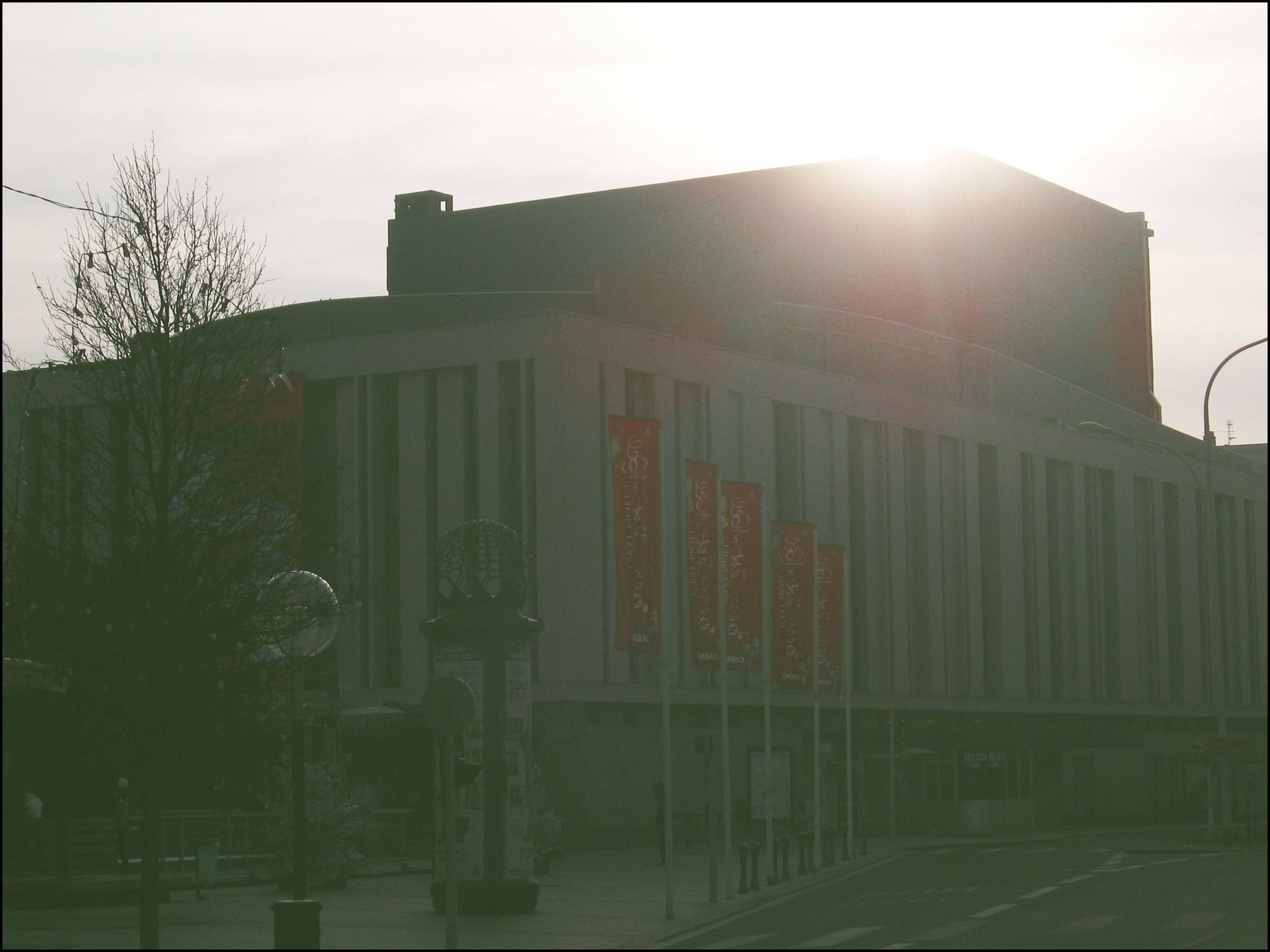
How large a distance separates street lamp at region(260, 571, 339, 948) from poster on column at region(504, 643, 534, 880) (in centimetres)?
251

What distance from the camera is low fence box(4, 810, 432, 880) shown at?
2992 cm

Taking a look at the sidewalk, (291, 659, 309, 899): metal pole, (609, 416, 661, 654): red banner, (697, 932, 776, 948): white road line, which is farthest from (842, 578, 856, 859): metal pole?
(291, 659, 309, 899): metal pole

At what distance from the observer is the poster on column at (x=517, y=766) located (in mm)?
24000

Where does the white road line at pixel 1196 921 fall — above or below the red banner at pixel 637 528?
below

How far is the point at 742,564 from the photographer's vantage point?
3369 cm

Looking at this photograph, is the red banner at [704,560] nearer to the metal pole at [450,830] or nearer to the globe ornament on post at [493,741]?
the globe ornament on post at [493,741]

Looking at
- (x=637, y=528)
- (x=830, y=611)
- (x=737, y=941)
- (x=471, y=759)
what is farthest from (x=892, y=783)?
(x=737, y=941)

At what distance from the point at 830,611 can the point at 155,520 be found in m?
23.5

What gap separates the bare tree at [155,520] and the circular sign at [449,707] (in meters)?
3.34

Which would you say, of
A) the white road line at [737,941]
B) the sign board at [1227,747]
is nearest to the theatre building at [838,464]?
the sign board at [1227,747]

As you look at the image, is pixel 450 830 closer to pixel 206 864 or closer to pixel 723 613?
pixel 206 864

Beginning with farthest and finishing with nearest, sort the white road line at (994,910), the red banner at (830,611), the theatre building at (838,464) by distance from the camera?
the theatre building at (838,464) → the red banner at (830,611) → the white road line at (994,910)

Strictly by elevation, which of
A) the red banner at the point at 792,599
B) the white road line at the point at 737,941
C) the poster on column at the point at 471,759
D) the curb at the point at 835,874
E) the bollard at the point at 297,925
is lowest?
the curb at the point at 835,874

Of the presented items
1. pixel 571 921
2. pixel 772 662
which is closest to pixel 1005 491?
pixel 772 662
